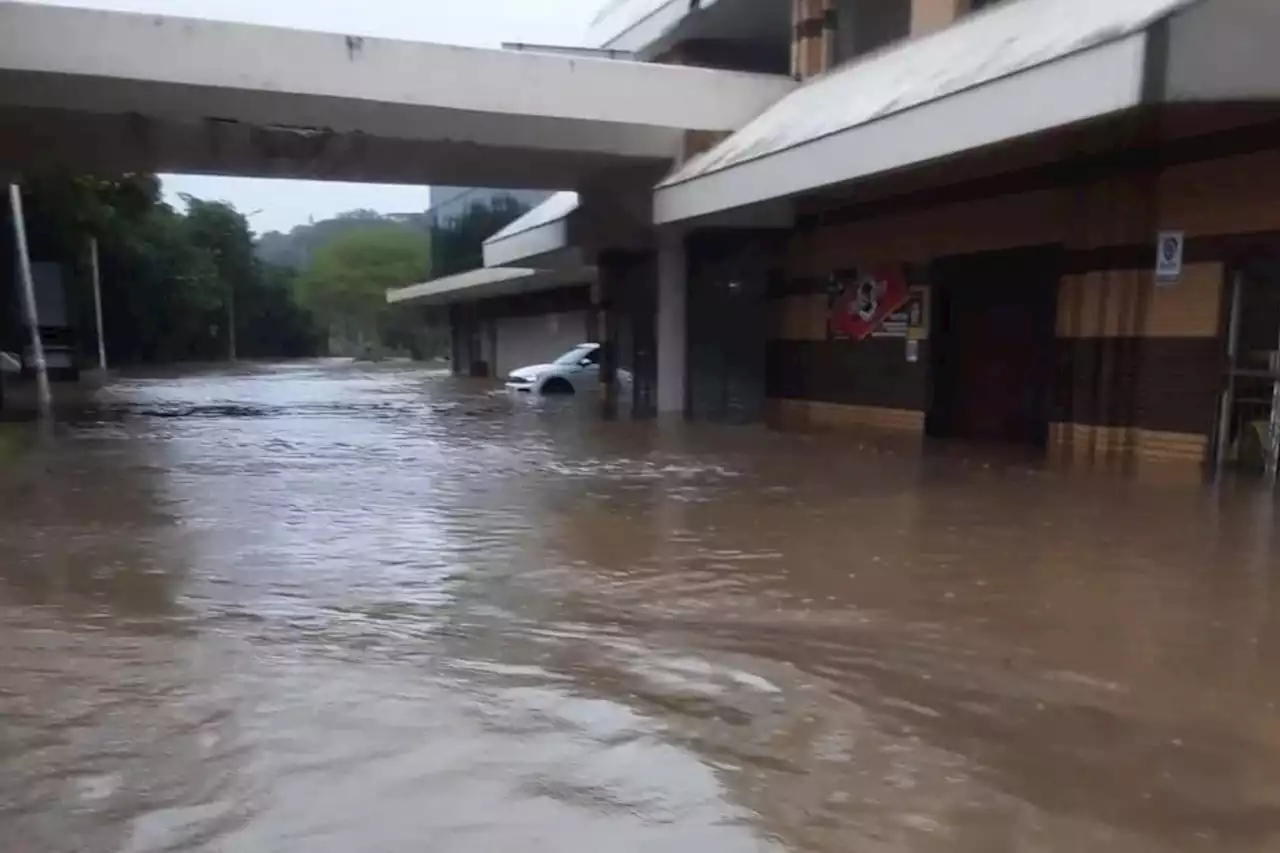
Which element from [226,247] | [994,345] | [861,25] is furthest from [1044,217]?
[226,247]

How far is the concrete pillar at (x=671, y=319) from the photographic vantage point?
60.4 feet

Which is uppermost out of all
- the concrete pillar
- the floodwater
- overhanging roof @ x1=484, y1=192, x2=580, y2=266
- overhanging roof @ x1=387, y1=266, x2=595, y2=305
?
overhanging roof @ x1=484, y1=192, x2=580, y2=266

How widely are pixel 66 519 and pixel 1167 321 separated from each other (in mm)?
10409

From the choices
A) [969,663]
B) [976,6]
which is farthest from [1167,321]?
[969,663]

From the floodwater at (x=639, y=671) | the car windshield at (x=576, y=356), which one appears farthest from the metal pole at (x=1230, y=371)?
the car windshield at (x=576, y=356)

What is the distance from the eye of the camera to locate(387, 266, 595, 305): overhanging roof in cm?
3036

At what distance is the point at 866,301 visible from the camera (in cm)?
1566

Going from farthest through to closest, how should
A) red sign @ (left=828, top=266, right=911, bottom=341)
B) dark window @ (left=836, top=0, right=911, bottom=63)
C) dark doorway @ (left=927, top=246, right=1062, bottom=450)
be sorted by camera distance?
dark window @ (left=836, top=0, right=911, bottom=63), red sign @ (left=828, top=266, right=911, bottom=341), dark doorway @ (left=927, top=246, right=1062, bottom=450)

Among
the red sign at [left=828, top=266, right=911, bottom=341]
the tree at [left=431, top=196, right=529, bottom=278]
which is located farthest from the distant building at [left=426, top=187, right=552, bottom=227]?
the red sign at [left=828, top=266, right=911, bottom=341]

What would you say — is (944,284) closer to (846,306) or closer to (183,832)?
(846,306)

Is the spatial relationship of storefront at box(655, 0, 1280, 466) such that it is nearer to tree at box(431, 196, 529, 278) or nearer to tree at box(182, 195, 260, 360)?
tree at box(431, 196, 529, 278)

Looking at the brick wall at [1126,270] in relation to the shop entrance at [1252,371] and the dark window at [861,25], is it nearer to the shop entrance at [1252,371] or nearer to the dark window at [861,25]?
the shop entrance at [1252,371]

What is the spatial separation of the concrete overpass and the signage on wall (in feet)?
23.0

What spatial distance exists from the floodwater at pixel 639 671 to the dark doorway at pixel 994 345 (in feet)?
13.4
